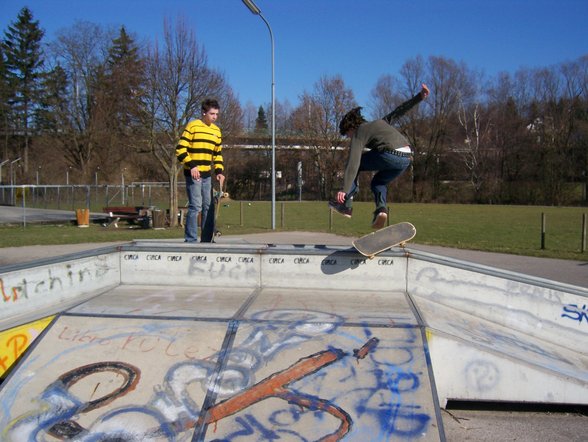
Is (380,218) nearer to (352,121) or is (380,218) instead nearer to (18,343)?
(352,121)

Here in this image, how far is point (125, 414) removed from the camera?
3043 millimetres

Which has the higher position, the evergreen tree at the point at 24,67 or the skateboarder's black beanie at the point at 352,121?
the evergreen tree at the point at 24,67

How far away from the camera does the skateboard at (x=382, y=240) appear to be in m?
4.85

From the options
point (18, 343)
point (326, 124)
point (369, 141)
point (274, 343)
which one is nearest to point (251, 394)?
point (274, 343)

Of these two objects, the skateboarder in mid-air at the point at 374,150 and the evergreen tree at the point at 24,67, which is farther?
the evergreen tree at the point at 24,67

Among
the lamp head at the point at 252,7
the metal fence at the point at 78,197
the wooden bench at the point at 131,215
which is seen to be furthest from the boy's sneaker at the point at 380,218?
the metal fence at the point at 78,197

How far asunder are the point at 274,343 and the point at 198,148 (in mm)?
3679

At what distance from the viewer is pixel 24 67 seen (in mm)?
59781

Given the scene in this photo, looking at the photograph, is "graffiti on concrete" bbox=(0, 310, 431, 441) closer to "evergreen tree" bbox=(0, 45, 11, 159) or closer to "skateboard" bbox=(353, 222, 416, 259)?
"skateboard" bbox=(353, 222, 416, 259)

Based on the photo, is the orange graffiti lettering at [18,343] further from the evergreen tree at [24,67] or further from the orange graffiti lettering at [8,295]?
the evergreen tree at [24,67]

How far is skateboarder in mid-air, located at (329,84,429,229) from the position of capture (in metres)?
5.09

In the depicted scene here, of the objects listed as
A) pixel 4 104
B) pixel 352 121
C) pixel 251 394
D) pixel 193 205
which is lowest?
pixel 251 394

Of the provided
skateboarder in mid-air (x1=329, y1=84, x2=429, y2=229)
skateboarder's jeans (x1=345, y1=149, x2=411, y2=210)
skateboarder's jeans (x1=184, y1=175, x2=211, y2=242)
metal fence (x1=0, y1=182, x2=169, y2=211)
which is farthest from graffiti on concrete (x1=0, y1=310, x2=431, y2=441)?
metal fence (x1=0, y1=182, x2=169, y2=211)

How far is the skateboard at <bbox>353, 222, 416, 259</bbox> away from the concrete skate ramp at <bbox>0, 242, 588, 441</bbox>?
16 centimetres
